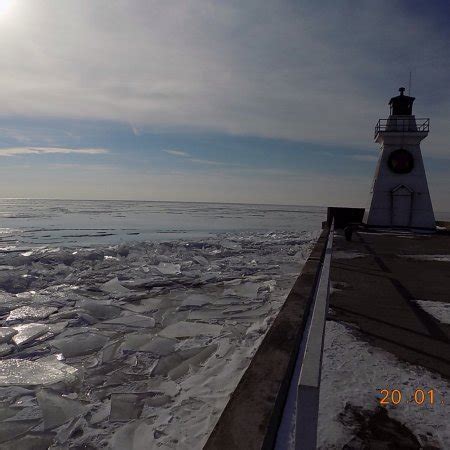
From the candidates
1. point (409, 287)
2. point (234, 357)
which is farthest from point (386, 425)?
point (409, 287)

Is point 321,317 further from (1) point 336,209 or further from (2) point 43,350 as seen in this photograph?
(1) point 336,209

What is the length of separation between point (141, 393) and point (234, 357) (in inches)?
47.3

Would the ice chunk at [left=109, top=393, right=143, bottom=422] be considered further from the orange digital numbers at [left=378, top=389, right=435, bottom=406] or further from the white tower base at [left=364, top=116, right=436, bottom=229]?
the white tower base at [left=364, top=116, right=436, bottom=229]

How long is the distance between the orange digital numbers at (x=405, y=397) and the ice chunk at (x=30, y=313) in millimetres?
5259

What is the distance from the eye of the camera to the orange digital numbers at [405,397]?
2.45 meters

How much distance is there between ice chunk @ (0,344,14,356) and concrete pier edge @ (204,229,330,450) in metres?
3.40

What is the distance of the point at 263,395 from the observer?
2303mm

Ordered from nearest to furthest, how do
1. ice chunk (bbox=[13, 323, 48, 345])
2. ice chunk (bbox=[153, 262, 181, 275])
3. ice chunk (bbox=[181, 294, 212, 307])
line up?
1. ice chunk (bbox=[13, 323, 48, 345])
2. ice chunk (bbox=[181, 294, 212, 307])
3. ice chunk (bbox=[153, 262, 181, 275])

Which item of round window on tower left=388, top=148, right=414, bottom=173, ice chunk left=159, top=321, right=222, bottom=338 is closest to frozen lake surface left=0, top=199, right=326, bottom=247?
round window on tower left=388, top=148, right=414, bottom=173

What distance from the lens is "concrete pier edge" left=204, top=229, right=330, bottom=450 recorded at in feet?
6.20

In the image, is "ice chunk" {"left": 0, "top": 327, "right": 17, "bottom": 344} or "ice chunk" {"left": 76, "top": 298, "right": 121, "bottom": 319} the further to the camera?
"ice chunk" {"left": 76, "top": 298, "right": 121, "bottom": 319}

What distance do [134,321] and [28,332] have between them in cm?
153

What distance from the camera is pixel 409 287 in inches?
223

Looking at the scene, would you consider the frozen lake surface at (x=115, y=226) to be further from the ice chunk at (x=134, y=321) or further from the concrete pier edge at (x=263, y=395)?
the concrete pier edge at (x=263, y=395)
